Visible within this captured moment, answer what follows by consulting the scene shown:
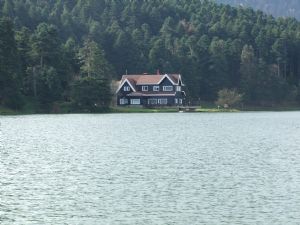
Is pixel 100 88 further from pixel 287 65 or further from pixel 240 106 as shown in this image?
pixel 287 65

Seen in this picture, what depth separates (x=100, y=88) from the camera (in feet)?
373

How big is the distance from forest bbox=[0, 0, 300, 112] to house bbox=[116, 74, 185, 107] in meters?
5.54

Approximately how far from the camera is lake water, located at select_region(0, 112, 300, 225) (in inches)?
1047

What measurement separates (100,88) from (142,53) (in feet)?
166

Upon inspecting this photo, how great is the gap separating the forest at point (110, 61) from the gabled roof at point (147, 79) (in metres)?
4.86

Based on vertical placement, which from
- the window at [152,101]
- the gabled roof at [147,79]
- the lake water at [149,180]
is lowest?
the lake water at [149,180]

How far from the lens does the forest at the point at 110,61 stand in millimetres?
110312

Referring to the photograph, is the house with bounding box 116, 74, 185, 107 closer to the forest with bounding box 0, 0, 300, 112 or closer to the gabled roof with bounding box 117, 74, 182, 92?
the gabled roof with bounding box 117, 74, 182, 92

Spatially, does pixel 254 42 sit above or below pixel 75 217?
above

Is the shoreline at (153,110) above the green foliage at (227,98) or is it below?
below

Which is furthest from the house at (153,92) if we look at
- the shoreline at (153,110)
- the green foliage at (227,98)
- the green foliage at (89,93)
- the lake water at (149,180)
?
the lake water at (149,180)

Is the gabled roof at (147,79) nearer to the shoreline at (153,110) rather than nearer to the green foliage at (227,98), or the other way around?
the shoreline at (153,110)

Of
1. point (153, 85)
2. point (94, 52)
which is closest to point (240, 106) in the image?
point (153, 85)

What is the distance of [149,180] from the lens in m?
34.8
